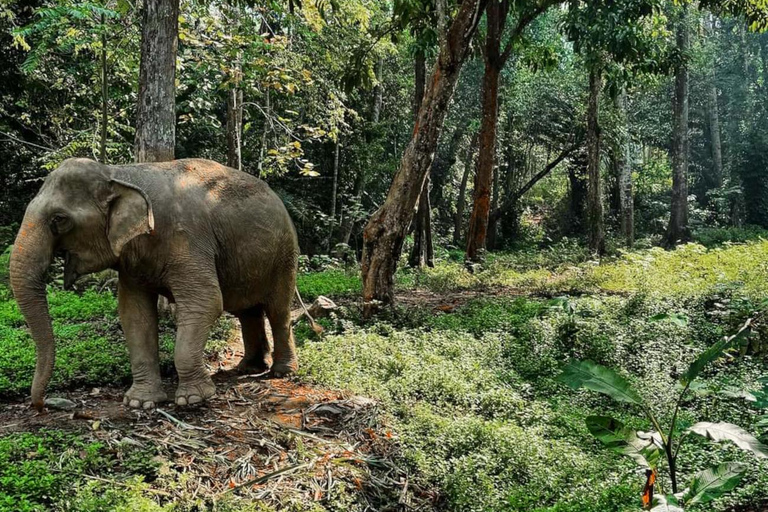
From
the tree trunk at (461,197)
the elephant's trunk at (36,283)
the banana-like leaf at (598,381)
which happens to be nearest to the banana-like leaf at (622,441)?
the banana-like leaf at (598,381)

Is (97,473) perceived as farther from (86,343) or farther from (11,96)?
(11,96)

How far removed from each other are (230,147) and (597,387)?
32.4 ft

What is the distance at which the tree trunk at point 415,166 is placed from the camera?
26.9 feet

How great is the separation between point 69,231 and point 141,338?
1046 mm

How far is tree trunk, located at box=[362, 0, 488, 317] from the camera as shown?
8.19m

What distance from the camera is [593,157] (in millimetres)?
16516

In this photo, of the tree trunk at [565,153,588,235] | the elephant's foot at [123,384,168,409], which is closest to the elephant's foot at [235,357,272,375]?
the elephant's foot at [123,384,168,409]

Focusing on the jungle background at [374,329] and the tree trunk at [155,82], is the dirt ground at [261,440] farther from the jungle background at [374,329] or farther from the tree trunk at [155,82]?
the tree trunk at [155,82]

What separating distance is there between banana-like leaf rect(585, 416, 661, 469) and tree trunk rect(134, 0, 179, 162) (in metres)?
5.67

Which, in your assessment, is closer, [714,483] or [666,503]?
[666,503]

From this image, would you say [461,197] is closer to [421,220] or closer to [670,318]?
[421,220]

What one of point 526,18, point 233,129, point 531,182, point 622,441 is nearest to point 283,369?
point 622,441

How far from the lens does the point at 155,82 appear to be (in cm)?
708

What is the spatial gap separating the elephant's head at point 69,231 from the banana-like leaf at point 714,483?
12.7ft
